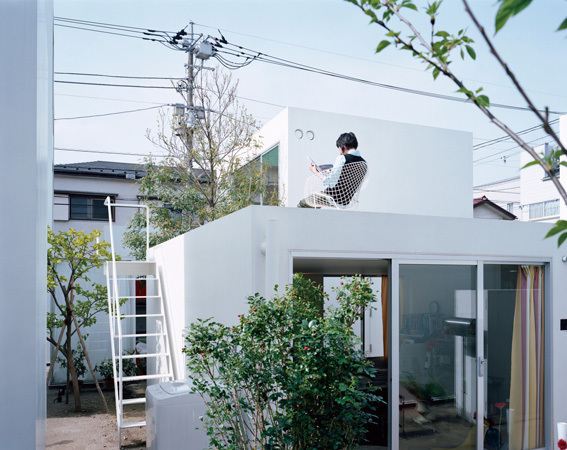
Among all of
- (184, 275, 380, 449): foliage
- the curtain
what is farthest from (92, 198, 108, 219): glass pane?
(184, 275, 380, 449): foliage

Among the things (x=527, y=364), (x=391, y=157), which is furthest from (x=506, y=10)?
(x=391, y=157)

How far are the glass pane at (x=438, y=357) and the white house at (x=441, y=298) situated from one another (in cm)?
1

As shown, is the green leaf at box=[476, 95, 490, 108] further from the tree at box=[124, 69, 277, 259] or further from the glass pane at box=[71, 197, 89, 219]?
the glass pane at box=[71, 197, 89, 219]

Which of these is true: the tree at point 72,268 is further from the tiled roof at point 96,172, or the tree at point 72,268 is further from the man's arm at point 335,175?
the tiled roof at point 96,172

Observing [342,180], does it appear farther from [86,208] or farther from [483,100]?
[86,208]

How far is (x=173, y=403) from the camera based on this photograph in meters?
5.03

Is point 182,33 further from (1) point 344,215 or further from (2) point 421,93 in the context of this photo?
(1) point 344,215

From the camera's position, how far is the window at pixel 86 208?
17.6 m

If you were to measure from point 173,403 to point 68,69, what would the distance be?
47.9 ft

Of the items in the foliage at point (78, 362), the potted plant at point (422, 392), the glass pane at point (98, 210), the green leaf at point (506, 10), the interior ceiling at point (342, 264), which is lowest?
the foliage at point (78, 362)

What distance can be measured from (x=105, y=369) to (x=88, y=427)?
8.80ft

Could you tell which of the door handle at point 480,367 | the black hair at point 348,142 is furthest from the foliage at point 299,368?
the black hair at point 348,142

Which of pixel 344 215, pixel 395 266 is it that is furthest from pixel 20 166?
pixel 395 266

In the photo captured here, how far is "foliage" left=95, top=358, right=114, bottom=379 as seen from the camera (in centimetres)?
969
